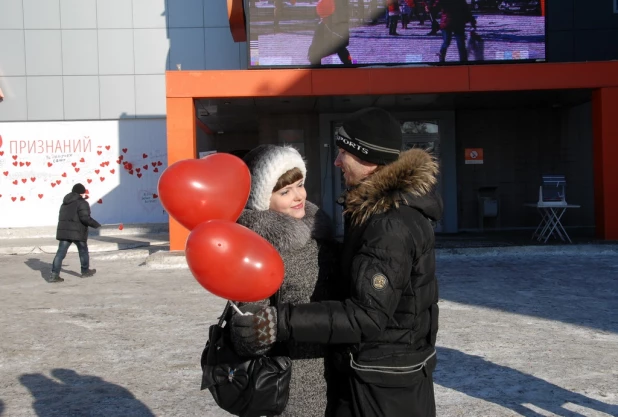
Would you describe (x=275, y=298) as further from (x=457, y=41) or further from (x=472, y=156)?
(x=472, y=156)

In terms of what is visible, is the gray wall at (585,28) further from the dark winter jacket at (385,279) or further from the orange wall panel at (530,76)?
the dark winter jacket at (385,279)

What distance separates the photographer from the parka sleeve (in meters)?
1.94

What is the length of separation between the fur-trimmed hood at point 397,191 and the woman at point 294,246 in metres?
0.25

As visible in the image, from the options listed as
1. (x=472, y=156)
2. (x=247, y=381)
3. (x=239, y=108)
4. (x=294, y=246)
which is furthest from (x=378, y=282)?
(x=472, y=156)

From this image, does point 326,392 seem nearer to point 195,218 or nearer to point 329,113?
point 195,218

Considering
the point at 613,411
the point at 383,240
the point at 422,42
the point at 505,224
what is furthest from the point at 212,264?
the point at 505,224

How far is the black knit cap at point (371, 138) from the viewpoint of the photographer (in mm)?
2201

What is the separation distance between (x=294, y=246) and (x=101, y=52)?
19.3 meters

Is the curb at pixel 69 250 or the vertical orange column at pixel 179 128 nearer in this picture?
the vertical orange column at pixel 179 128

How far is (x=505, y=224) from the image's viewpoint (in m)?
16.3

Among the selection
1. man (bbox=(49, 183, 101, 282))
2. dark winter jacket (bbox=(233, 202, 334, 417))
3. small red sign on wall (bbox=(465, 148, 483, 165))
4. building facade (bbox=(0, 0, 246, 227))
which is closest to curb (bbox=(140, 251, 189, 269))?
man (bbox=(49, 183, 101, 282))

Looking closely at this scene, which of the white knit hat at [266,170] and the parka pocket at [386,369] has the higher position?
the white knit hat at [266,170]

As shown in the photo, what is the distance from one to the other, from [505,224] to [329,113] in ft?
18.0

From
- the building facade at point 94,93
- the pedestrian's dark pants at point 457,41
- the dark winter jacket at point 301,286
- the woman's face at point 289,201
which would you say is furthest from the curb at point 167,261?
the dark winter jacket at point 301,286
